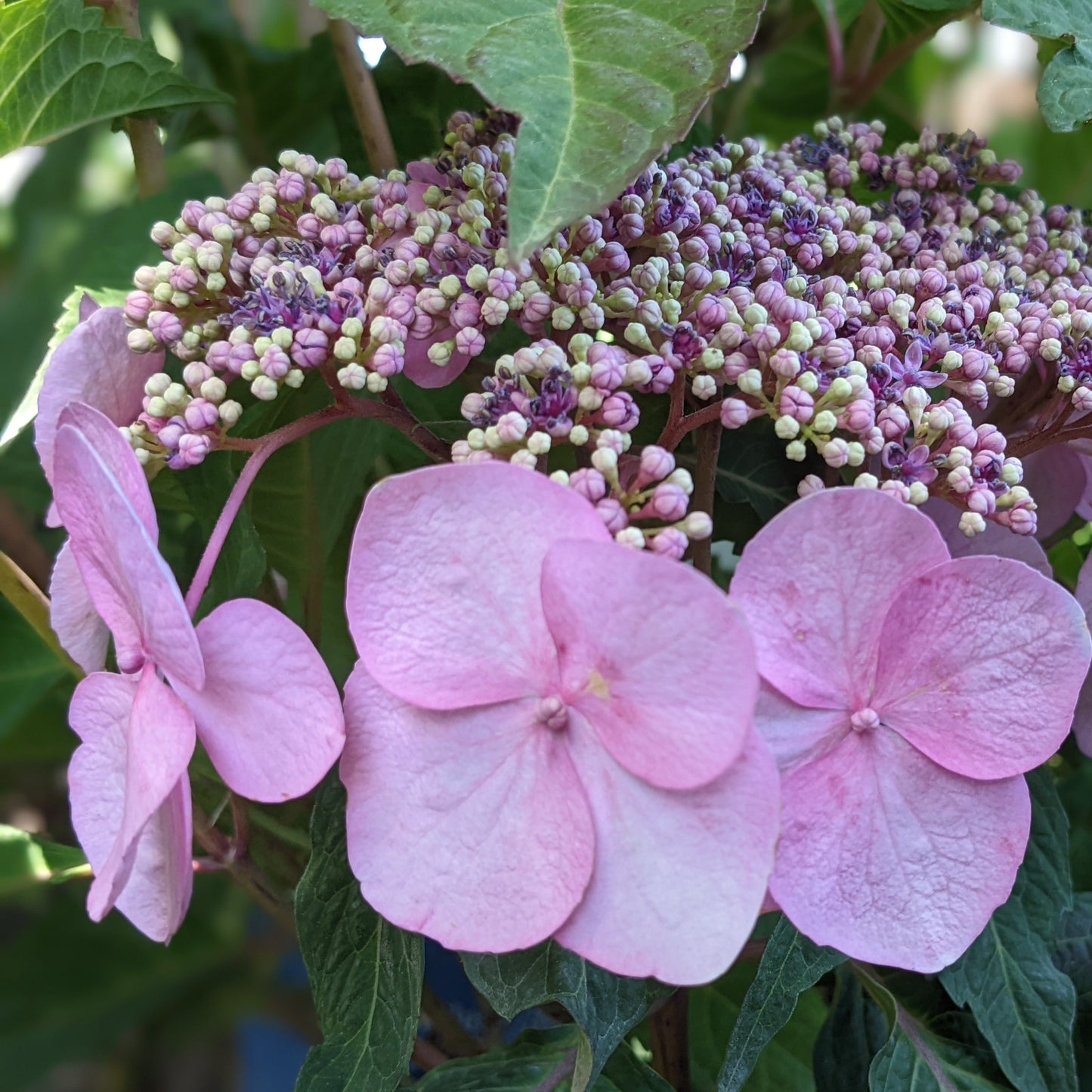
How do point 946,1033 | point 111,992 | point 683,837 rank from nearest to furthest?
1. point 683,837
2. point 946,1033
3. point 111,992

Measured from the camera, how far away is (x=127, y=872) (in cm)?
33

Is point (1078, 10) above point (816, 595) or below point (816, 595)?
above

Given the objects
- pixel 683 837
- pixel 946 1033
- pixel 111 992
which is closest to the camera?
pixel 683 837

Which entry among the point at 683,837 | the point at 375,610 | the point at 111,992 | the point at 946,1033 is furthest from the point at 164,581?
the point at 111,992

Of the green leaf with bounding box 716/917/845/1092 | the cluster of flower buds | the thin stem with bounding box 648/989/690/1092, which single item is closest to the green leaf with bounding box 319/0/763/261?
the cluster of flower buds

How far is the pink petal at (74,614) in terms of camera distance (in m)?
0.41

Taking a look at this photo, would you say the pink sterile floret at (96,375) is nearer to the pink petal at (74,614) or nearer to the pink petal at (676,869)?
the pink petal at (74,614)

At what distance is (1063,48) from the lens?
47 centimetres

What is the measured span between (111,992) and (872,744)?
121cm

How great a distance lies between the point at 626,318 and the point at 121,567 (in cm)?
18

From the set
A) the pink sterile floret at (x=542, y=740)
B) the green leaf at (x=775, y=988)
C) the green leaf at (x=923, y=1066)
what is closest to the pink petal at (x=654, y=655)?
the pink sterile floret at (x=542, y=740)

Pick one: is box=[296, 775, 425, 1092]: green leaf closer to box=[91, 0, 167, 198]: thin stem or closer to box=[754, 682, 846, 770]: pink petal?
box=[754, 682, 846, 770]: pink petal

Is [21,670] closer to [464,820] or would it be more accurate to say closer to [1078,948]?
[464,820]

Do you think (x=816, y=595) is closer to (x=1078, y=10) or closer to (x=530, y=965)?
(x=530, y=965)
